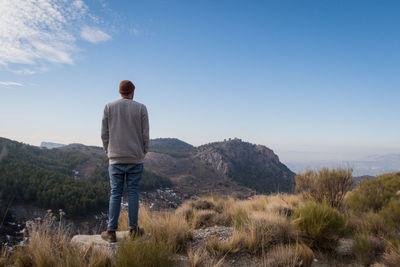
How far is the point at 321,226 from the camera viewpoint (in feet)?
12.4

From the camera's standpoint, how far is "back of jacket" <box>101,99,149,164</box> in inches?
140

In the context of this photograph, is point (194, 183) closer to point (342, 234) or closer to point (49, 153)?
point (49, 153)

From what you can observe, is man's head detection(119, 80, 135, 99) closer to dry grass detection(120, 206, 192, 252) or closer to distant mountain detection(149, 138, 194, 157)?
dry grass detection(120, 206, 192, 252)

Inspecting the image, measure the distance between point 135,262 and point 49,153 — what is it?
66.3 metres

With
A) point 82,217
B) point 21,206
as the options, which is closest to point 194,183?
point 82,217

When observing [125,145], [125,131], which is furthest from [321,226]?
[125,131]

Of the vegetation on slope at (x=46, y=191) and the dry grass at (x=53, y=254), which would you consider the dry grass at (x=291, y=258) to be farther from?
the vegetation on slope at (x=46, y=191)

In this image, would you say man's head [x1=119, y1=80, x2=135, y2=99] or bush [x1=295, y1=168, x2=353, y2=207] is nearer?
man's head [x1=119, y1=80, x2=135, y2=99]

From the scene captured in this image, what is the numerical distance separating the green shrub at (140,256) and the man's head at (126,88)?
89.8 inches

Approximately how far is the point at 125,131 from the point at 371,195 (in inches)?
302

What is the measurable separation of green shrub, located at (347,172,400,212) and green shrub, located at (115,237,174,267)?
6.68m

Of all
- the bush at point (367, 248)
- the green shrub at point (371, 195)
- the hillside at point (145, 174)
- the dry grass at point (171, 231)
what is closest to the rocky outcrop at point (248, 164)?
the hillside at point (145, 174)

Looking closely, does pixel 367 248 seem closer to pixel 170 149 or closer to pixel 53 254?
pixel 53 254

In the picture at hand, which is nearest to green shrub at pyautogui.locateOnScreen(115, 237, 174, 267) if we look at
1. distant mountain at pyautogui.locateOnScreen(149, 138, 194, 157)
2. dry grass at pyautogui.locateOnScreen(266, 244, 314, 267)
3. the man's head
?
dry grass at pyautogui.locateOnScreen(266, 244, 314, 267)
